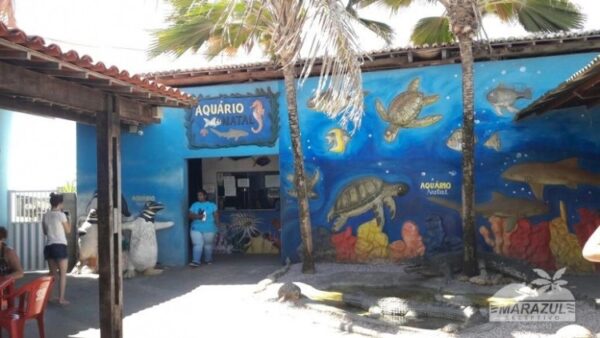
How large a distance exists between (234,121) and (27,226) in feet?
17.1

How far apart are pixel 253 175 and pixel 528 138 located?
6495 millimetres

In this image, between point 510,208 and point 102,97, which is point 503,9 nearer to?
point 510,208

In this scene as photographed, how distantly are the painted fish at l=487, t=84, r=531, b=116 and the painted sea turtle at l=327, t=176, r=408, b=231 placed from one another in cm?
222

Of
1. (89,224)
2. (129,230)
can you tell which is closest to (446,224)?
(129,230)

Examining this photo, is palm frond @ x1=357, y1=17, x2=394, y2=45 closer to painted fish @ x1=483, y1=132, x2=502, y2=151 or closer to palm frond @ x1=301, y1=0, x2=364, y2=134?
painted fish @ x1=483, y1=132, x2=502, y2=151

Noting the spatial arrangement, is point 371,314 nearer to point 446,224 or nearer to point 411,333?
point 411,333

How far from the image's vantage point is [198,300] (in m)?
8.41

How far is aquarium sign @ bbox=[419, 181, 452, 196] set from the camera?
10.2 m

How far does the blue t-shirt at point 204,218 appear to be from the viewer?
37.8 ft

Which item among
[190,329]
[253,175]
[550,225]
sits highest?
[253,175]

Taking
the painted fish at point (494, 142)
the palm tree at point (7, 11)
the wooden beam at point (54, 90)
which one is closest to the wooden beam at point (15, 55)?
the wooden beam at point (54, 90)

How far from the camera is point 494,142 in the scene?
999cm

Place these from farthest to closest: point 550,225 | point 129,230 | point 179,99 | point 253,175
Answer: point 253,175 < point 129,230 < point 550,225 < point 179,99

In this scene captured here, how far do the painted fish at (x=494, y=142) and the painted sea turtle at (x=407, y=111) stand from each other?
99cm
